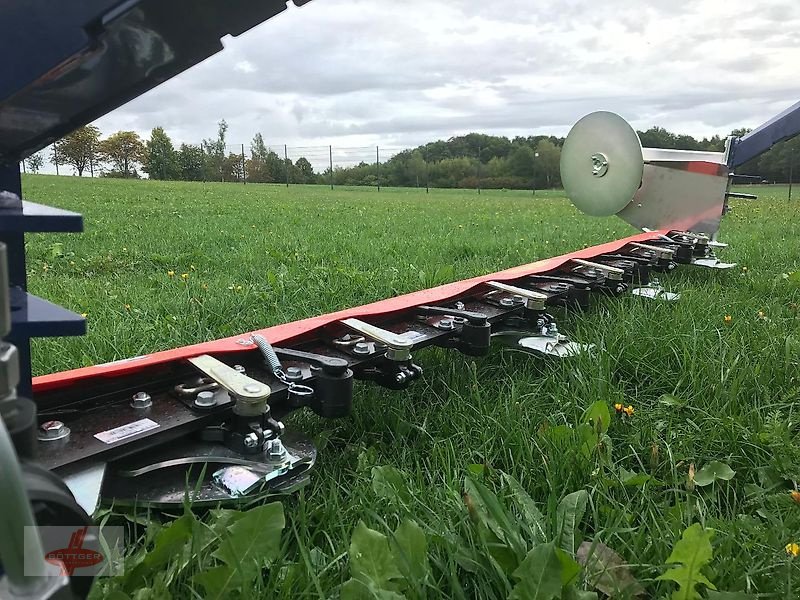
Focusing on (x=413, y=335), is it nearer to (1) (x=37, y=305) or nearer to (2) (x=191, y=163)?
(1) (x=37, y=305)

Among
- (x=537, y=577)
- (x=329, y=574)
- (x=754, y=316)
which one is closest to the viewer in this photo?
(x=537, y=577)

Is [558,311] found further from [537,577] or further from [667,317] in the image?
[537,577]

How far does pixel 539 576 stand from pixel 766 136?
389cm

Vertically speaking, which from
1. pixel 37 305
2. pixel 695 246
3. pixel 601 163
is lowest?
pixel 695 246

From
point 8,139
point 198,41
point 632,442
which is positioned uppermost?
point 198,41

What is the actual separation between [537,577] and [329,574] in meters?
0.38

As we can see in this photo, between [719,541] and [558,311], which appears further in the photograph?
[558,311]

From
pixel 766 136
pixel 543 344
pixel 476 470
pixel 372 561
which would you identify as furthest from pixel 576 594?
pixel 766 136

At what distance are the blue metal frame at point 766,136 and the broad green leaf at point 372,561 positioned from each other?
3879 mm

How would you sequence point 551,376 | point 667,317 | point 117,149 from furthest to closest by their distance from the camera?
point 117,149 → point 667,317 → point 551,376

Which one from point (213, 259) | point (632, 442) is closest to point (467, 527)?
point (632, 442)

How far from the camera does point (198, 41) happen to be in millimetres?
833

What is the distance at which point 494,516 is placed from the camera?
1197 millimetres

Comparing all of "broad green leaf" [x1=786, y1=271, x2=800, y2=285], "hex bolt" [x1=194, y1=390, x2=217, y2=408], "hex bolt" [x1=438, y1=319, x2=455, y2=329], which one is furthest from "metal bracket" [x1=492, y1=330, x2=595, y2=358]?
"broad green leaf" [x1=786, y1=271, x2=800, y2=285]
